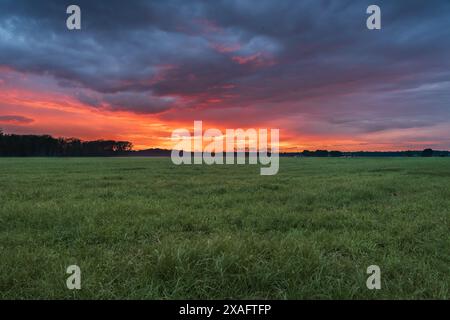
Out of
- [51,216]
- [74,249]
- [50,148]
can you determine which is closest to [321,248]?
[74,249]

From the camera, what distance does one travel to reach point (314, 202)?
10711 millimetres

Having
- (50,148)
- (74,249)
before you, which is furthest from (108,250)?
(50,148)

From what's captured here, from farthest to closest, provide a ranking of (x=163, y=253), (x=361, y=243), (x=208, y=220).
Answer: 1. (x=208, y=220)
2. (x=361, y=243)
3. (x=163, y=253)

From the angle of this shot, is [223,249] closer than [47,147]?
Yes

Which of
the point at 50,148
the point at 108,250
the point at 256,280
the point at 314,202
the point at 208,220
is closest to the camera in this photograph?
the point at 256,280

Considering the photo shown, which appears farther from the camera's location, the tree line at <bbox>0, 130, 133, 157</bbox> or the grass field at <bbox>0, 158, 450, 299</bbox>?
the tree line at <bbox>0, 130, 133, 157</bbox>

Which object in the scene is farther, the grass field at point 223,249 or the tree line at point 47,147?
the tree line at point 47,147

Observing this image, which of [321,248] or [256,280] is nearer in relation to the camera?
[256,280]

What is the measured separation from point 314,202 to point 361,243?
188 inches

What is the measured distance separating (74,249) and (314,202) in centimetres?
811
